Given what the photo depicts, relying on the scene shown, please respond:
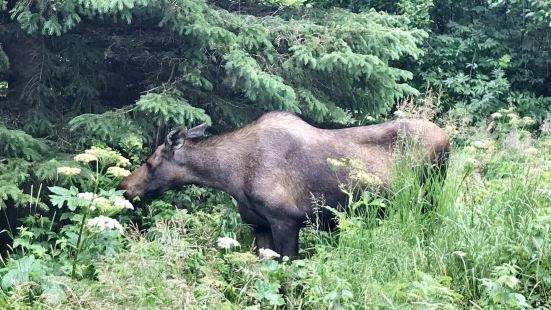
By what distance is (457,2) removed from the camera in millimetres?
16766

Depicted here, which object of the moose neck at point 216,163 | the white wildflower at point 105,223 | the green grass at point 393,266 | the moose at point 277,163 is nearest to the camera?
the green grass at point 393,266

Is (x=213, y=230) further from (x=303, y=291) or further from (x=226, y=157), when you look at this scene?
(x=303, y=291)

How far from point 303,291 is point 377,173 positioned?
6.58ft

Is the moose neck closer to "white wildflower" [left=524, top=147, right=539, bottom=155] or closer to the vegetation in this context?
the vegetation

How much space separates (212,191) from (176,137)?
60.2 inches

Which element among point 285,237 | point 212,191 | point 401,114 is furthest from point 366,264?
point 212,191

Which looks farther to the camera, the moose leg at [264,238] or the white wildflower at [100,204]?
the moose leg at [264,238]

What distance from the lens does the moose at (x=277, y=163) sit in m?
7.21

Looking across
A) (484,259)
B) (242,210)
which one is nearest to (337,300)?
(484,259)

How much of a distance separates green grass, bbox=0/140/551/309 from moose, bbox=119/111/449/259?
1.92 ft

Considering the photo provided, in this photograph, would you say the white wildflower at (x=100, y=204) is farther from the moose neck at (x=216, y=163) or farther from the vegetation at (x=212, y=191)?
the moose neck at (x=216, y=163)

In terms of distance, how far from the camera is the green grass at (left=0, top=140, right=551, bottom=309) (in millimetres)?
5324

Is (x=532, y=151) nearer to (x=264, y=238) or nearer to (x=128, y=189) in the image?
(x=264, y=238)

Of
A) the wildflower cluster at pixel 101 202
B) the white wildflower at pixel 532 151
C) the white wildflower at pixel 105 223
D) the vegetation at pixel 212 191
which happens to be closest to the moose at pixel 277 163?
the vegetation at pixel 212 191
